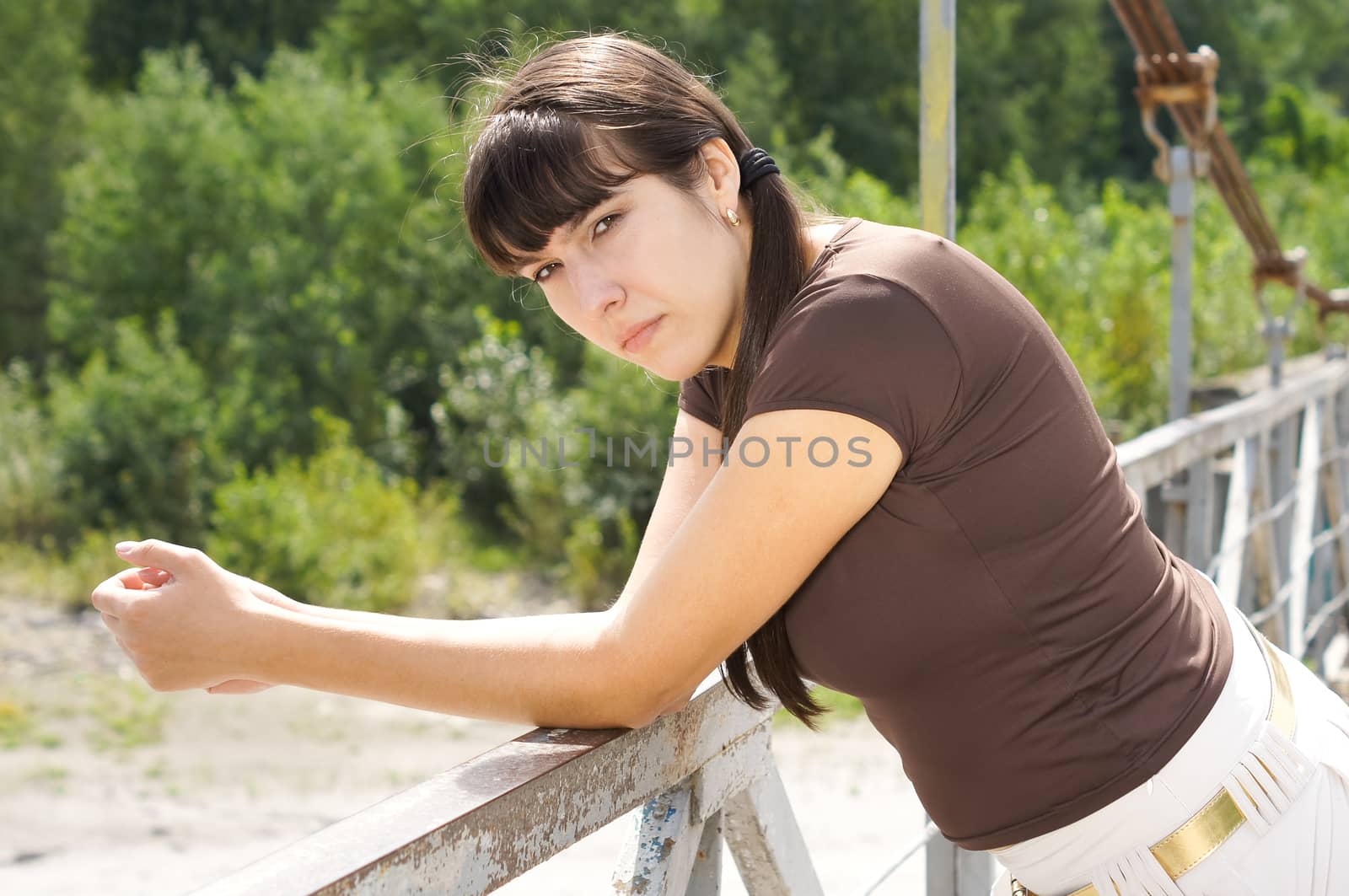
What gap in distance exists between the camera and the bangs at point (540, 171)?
1.20 metres

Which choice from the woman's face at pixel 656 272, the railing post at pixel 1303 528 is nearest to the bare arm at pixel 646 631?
the woman's face at pixel 656 272

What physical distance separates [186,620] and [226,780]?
512 centimetres

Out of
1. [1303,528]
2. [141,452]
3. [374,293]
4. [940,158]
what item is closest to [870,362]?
[940,158]

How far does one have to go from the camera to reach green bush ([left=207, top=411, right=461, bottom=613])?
7953 millimetres

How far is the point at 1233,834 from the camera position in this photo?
1.17m

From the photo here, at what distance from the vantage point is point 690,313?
1.28m

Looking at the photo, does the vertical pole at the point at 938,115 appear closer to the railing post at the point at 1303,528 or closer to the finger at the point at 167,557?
the finger at the point at 167,557

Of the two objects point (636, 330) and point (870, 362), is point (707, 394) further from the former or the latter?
point (870, 362)

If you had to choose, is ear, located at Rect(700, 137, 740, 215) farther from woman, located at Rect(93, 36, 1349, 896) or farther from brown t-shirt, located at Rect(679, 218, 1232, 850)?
brown t-shirt, located at Rect(679, 218, 1232, 850)

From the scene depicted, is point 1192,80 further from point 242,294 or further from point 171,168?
point 171,168

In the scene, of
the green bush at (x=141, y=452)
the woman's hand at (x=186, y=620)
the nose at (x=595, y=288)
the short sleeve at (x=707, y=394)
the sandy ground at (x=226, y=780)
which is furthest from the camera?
the green bush at (x=141, y=452)

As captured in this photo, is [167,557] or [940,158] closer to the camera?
[167,557]

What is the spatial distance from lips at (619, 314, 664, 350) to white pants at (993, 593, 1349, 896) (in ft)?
1.87

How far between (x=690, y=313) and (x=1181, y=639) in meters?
0.53
